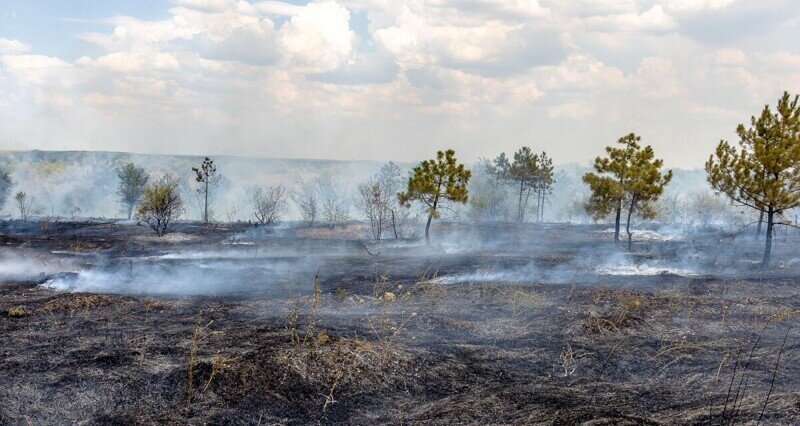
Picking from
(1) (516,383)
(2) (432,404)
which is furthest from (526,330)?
(2) (432,404)

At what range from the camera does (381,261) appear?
2831 cm

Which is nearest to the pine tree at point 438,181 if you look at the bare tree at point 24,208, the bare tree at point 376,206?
the bare tree at point 376,206

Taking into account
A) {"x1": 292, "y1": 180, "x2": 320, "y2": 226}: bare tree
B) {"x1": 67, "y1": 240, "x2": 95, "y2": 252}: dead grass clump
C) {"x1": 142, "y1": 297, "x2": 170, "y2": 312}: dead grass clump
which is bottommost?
{"x1": 67, "y1": 240, "x2": 95, "y2": 252}: dead grass clump

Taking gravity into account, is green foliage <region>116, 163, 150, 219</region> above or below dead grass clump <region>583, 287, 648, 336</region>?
above

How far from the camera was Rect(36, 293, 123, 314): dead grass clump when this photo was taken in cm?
1345

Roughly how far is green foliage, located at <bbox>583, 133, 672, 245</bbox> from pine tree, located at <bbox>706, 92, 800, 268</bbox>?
9031mm

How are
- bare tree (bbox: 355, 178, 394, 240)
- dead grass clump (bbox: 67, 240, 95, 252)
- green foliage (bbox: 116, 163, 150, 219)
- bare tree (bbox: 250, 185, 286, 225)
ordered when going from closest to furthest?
dead grass clump (bbox: 67, 240, 95, 252)
bare tree (bbox: 355, 178, 394, 240)
bare tree (bbox: 250, 185, 286, 225)
green foliage (bbox: 116, 163, 150, 219)

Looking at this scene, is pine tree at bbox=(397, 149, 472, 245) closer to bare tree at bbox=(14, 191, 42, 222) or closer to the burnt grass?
the burnt grass

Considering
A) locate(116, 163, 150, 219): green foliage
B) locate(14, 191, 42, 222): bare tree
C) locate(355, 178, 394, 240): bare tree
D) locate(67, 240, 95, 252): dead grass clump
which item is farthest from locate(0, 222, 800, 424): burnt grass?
locate(116, 163, 150, 219): green foliage

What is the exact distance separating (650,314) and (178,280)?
644 inches

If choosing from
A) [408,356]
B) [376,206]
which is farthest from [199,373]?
[376,206]

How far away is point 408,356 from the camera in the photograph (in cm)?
955

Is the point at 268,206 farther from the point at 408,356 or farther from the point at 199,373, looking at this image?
the point at 199,373

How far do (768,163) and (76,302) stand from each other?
24449 millimetres
